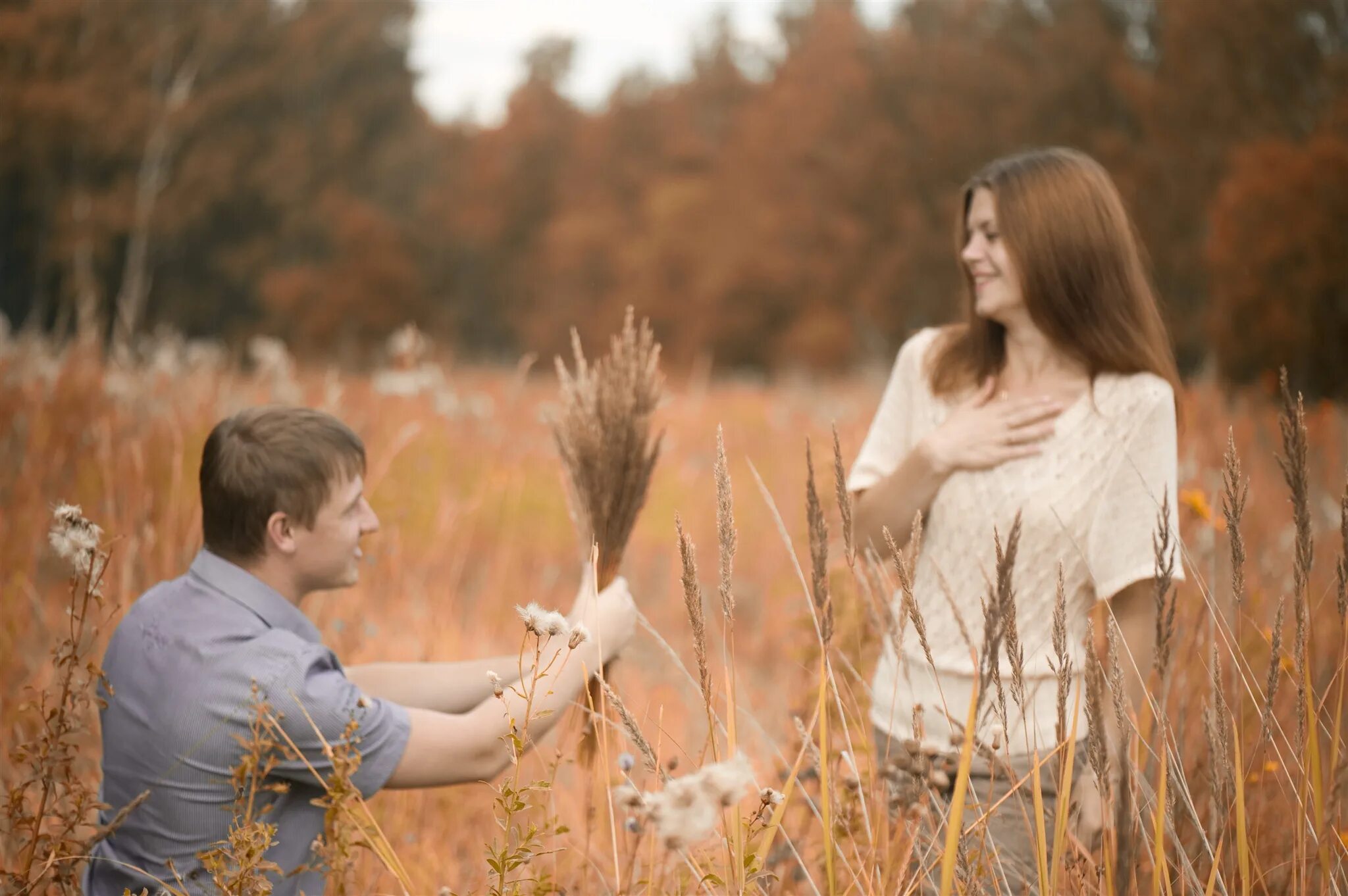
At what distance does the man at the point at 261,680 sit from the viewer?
1.54 meters

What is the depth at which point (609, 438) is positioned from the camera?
6.23ft

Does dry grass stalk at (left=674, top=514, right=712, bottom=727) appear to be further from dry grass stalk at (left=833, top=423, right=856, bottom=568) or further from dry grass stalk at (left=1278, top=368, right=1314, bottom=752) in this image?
dry grass stalk at (left=1278, top=368, right=1314, bottom=752)

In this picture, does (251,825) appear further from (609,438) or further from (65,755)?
(609,438)

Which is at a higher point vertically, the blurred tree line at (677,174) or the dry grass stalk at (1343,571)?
the blurred tree line at (677,174)

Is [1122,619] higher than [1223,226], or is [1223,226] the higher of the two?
[1223,226]

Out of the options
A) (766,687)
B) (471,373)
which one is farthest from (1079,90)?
(766,687)

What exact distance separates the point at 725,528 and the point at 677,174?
29267mm

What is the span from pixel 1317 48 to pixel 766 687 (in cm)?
1363

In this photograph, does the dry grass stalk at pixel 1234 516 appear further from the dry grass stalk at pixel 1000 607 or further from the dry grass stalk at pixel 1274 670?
the dry grass stalk at pixel 1000 607

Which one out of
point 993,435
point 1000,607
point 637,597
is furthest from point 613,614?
point 637,597

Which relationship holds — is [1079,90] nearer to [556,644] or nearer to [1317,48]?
[1317,48]

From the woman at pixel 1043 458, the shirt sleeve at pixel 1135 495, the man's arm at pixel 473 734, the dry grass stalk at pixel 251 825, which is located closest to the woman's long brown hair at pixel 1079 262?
the woman at pixel 1043 458

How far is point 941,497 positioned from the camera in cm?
214

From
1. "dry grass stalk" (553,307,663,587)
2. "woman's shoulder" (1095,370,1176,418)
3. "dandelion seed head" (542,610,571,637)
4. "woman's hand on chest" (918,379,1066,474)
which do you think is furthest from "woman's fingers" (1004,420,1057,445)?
"dandelion seed head" (542,610,571,637)
